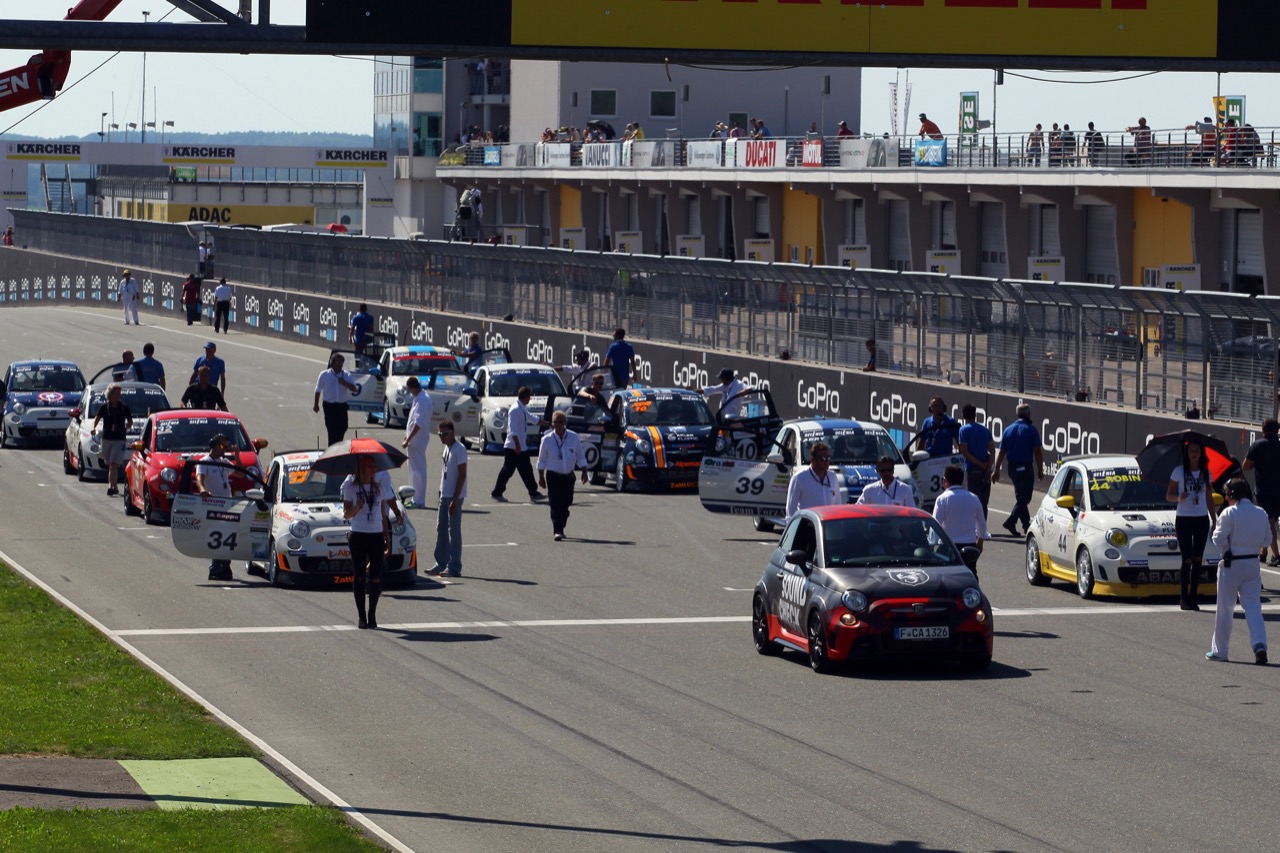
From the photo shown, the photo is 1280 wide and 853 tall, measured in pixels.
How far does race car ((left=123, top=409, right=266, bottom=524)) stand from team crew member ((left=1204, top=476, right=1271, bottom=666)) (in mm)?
13819

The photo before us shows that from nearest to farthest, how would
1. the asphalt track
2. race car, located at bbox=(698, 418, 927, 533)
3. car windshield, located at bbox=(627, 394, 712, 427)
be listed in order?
the asphalt track, race car, located at bbox=(698, 418, 927, 533), car windshield, located at bbox=(627, 394, 712, 427)

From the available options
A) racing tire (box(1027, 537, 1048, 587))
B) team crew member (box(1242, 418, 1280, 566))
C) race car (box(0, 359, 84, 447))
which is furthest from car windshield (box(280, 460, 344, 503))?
race car (box(0, 359, 84, 447))

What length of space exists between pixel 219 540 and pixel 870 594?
8308mm

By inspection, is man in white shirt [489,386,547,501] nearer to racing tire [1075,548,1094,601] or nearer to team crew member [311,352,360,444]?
team crew member [311,352,360,444]

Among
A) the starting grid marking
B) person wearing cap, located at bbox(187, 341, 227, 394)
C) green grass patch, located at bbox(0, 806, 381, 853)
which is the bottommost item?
the starting grid marking

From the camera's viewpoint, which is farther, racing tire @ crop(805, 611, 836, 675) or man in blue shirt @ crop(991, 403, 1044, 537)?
man in blue shirt @ crop(991, 403, 1044, 537)

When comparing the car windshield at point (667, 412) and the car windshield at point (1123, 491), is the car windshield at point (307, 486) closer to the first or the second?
the car windshield at point (1123, 491)

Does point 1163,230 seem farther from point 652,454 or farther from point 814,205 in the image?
point 652,454

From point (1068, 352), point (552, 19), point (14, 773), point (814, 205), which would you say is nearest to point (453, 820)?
point (14, 773)

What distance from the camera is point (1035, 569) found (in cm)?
2239

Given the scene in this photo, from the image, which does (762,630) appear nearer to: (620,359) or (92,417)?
(92,417)

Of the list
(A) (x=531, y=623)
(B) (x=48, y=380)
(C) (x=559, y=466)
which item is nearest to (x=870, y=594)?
(A) (x=531, y=623)

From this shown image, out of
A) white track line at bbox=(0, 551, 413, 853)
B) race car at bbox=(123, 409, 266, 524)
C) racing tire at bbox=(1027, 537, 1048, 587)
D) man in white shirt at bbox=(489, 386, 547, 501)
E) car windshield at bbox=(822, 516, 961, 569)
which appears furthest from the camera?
man in white shirt at bbox=(489, 386, 547, 501)

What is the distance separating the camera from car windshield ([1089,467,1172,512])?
2147 centimetres
